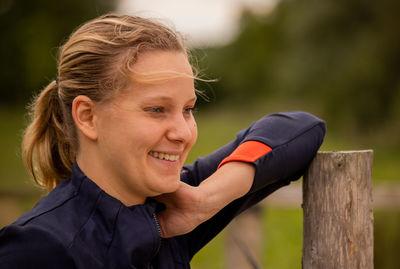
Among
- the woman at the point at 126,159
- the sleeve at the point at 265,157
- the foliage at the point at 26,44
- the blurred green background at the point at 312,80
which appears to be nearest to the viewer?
the woman at the point at 126,159

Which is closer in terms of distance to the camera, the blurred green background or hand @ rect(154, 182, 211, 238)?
hand @ rect(154, 182, 211, 238)

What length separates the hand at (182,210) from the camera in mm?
1483

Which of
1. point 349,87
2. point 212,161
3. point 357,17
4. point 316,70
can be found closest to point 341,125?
point 349,87

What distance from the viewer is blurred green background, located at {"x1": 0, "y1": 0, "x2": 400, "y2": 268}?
5.56 metres

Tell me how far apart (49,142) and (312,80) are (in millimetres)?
16943

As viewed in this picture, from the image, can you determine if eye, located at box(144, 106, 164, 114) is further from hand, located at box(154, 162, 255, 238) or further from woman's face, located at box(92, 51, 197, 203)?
hand, located at box(154, 162, 255, 238)

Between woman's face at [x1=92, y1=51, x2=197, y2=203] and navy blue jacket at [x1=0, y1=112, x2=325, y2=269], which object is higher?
woman's face at [x1=92, y1=51, x2=197, y2=203]

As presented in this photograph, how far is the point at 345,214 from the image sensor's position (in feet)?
5.11

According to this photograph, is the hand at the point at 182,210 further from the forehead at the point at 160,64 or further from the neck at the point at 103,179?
the forehead at the point at 160,64

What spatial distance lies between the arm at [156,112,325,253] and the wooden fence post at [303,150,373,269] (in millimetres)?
141

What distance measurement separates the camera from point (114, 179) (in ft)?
4.67

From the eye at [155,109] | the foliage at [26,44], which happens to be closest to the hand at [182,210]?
the eye at [155,109]

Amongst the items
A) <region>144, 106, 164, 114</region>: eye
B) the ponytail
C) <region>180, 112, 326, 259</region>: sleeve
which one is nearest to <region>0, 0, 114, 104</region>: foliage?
the ponytail

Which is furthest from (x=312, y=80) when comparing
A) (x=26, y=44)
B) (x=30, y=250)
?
(x=30, y=250)
